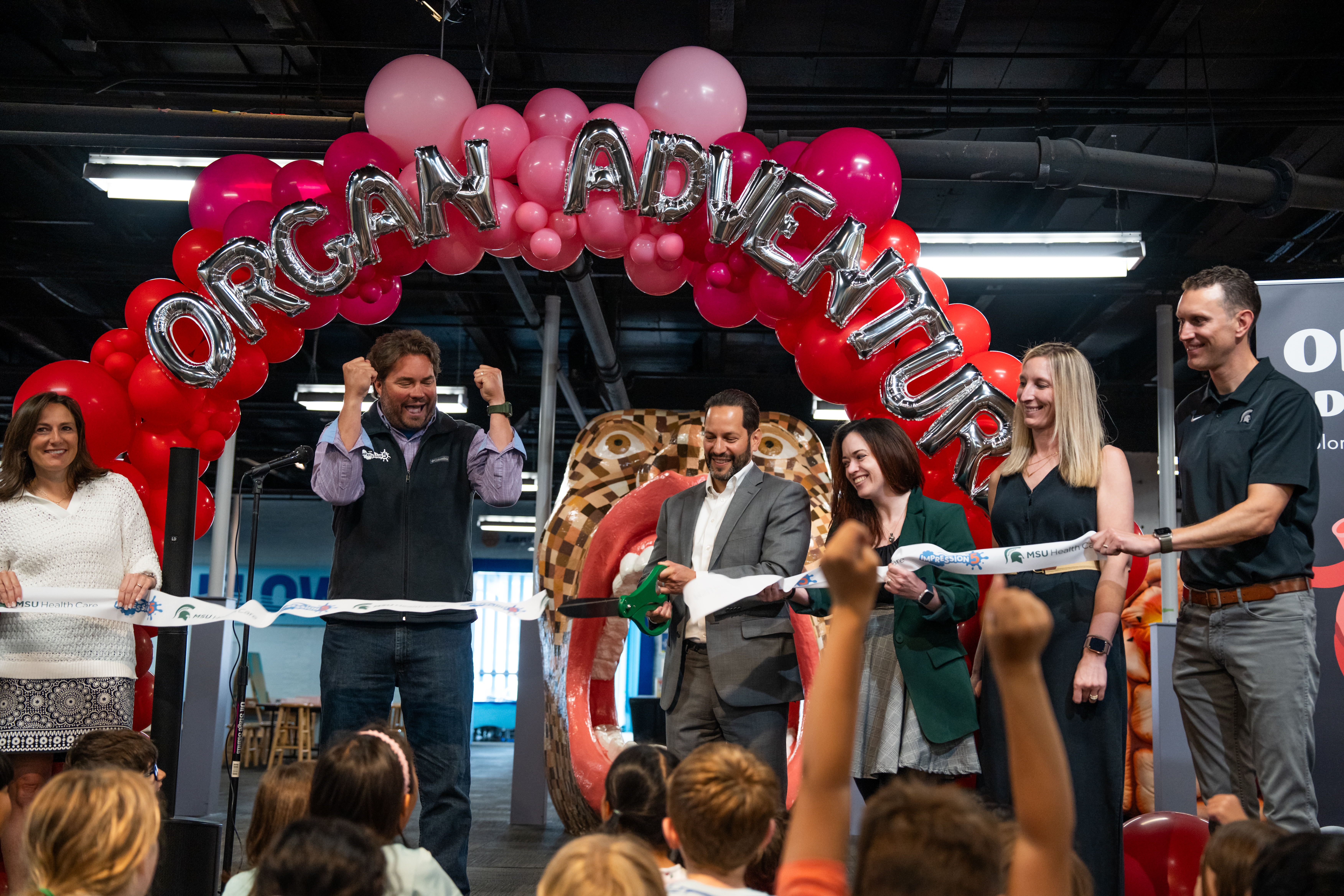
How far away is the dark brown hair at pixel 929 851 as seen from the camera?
126cm

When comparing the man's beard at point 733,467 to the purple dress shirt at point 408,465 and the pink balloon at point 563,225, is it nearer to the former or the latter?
the purple dress shirt at point 408,465

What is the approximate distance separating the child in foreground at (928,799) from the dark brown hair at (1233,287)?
2084mm

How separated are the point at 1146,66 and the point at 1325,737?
4545mm

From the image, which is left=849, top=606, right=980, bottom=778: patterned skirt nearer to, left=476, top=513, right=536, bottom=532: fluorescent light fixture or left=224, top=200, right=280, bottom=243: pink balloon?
left=224, top=200, right=280, bottom=243: pink balloon

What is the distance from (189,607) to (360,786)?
2041 millimetres

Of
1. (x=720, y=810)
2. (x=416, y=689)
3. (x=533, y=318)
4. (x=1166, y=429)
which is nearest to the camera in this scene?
(x=720, y=810)

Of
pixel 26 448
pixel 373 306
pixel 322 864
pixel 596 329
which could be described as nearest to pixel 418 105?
pixel 373 306

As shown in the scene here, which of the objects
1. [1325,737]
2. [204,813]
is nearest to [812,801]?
[1325,737]

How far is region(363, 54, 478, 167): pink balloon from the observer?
14.6 feet

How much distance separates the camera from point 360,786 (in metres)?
1.96

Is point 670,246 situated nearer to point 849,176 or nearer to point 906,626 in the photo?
point 849,176

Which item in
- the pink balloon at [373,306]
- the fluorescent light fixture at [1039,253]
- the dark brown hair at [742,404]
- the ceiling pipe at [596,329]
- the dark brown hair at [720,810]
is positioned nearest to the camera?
the dark brown hair at [720,810]

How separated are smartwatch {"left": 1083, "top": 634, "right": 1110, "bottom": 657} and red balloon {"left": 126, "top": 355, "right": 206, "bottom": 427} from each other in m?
3.52

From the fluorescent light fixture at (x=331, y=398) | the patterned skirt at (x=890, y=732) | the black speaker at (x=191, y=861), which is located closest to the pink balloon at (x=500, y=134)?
the patterned skirt at (x=890, y=732)
